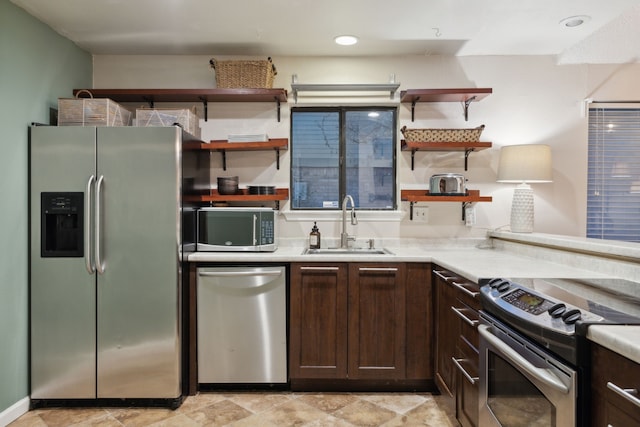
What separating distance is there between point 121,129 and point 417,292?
84.1 inches

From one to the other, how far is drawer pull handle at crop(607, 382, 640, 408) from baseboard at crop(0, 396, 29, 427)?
9.45 ft

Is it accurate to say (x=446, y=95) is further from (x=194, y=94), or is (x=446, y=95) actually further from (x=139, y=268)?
(x=139, y=268)

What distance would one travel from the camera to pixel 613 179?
127 inches

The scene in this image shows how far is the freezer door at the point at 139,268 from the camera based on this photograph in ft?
7.91

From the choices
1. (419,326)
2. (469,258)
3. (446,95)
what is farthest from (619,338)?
(446,95)

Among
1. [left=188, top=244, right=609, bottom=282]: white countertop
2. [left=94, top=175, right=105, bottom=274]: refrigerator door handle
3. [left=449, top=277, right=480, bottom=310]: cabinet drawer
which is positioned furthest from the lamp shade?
Answer: [left=94, top=175, right=105, bottom=274]: refrigerator door handle

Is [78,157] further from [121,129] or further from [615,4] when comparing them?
[615,4]

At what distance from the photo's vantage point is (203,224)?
2697mm

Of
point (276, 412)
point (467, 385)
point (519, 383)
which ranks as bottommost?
point (276, 412)

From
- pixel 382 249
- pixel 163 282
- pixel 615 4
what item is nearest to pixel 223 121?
pixel 163 282

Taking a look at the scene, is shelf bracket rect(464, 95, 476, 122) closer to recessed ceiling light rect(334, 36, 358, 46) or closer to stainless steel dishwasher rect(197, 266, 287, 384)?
recessed ceiling light rect(334, 36, 358, 46)

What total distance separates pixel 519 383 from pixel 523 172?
178cm

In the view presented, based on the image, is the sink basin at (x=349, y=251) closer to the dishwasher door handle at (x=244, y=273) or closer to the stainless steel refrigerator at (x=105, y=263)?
the dishwasher door handle at (x=244, y=273)

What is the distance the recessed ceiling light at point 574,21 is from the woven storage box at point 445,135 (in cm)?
80
